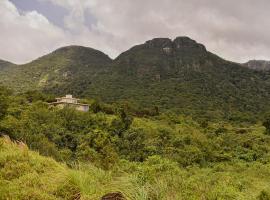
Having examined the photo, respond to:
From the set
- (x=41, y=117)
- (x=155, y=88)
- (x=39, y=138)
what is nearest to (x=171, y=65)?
(x=155, y=88)

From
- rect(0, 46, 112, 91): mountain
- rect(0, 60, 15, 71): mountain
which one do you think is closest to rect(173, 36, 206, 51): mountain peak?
rect(0, 46, 112, 91): mountain

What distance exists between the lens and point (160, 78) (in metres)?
131

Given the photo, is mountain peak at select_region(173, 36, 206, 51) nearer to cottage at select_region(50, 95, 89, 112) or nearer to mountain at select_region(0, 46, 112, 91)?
mountain at select_region(0, 46, 112, 91)

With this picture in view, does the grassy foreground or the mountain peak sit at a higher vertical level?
the mountain peak

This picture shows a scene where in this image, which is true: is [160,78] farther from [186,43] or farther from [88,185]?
[88,185]

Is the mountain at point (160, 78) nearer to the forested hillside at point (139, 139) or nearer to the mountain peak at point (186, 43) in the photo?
the mountain peak at point (186, 43)

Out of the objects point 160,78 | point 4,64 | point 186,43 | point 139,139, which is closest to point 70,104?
point 139,139

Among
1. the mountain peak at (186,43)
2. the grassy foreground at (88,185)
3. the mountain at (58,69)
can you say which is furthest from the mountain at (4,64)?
the grassy foreground at (88,185)

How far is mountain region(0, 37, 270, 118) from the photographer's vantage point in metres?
103

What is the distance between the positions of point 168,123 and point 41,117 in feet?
72.4

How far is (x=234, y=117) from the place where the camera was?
88312 mm

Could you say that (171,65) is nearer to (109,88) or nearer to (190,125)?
(109,88)

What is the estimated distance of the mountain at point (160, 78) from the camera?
4060 inches

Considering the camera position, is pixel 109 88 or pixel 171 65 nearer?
pixel 109 88
